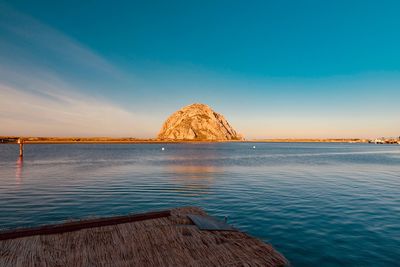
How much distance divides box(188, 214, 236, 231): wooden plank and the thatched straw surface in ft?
1.25

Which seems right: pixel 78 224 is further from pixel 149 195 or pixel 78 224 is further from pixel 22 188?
pixel 22 188

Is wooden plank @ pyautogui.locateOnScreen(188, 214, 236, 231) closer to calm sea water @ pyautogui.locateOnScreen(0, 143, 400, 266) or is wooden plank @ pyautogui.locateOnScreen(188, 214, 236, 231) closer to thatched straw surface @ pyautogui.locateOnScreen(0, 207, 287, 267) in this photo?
thatched straw surface @ pyautogui.locateOnScreen(0, 207, 287, 267)


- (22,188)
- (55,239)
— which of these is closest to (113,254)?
(55,239)

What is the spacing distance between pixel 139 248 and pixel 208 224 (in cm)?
407

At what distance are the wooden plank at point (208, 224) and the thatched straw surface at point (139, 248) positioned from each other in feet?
1.25

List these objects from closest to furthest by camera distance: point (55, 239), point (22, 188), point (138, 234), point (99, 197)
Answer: point (55, 239) → point (138, 234) → point (99, 197) → point (22, 188)

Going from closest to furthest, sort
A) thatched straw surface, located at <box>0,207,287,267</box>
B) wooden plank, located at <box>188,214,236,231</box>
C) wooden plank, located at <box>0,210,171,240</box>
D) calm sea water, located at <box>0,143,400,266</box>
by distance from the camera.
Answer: thatched straw surface, located at <box>0,207,287,267</box>, wooden plank, located at <box>0,210,171,240</box>, wooden plank, located at <box>188,214,236,231</box>, calm sea water, located at <box>0,143,400,266</box>

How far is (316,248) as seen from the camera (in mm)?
15023

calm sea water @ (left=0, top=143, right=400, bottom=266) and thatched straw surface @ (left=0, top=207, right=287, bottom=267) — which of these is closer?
thatched straw surface @ (left=0, top=207, right=287, bottom=267)

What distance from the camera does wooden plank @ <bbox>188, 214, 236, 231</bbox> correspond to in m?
13.5

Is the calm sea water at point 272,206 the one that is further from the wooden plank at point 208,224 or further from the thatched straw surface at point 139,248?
the thatched straw surface at point 139,248

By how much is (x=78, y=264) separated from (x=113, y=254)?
1265 millimetres

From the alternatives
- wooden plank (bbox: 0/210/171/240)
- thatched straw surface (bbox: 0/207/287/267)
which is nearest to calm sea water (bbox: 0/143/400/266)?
thatched straw surface (bbox: 0/207/287/267)

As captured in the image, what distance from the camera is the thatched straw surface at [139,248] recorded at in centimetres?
1012
